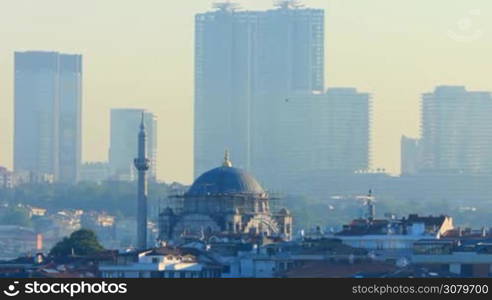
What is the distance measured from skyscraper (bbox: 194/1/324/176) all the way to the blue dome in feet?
275

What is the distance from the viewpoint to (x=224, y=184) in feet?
251

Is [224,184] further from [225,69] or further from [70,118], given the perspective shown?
[225,69]

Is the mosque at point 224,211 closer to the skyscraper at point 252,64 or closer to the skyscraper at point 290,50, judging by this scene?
the skyscraper at point 252,64

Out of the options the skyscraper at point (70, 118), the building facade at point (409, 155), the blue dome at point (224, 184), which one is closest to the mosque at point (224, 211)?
the blue dome at point (224, 184)

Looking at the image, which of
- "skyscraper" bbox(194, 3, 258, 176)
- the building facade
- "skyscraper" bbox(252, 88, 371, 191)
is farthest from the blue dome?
"skyscraper" bbox(194, 3, 258, 176)

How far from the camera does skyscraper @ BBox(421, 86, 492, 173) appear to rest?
516 feet

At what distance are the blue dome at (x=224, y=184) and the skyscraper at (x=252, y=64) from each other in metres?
83.8

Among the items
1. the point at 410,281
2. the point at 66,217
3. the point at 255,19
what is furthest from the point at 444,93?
the point at 410,281

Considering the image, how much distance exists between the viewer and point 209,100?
167000 millimetres

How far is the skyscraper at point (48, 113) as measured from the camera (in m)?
157

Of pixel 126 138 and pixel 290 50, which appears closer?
pixel 126 138

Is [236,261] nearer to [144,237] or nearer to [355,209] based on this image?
[144,237]
